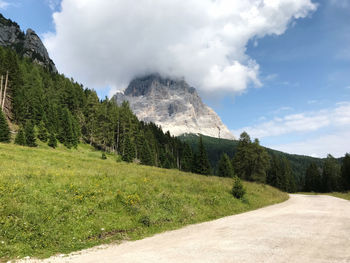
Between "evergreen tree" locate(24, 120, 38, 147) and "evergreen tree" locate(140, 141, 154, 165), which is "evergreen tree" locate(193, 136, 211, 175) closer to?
"evergreen tree" locate(140, 141, 154, 165)

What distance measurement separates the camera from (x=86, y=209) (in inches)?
445

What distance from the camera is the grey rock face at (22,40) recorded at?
490 feet

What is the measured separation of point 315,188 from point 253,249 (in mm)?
97272

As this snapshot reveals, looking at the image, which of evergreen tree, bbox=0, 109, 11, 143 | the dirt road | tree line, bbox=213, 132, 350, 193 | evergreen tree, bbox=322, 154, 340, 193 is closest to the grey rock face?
evergreen tree, bbox=0, 109, 11, 143

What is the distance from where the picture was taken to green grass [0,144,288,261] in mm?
8641

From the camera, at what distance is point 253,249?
23.4 ft

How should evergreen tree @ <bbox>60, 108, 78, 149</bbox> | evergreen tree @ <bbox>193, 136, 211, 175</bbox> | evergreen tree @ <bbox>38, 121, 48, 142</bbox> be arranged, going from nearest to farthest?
evergreen tree @ <bbox>38, 121, 48, 142</bbox>, evergreen tree @ <bbox>60, 108, 78, 149</bbox>, evergreen tree @ <bbox>193, 136, 211, 175</bbox>

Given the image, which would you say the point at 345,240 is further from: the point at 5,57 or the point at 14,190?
the point at 5,57

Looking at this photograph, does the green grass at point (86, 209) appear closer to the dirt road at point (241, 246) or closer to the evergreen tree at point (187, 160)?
the dirt road at point (241, 246)

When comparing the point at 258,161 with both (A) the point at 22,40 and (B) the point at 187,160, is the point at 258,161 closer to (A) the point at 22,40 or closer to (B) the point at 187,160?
(B) the point at 187,160

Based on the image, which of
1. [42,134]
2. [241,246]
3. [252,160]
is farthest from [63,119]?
[241,246]

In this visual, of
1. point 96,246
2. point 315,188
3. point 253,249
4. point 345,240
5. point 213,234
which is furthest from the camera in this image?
point 315,188

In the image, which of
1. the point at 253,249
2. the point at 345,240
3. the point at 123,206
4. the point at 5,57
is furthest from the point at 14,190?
the point at 5,57

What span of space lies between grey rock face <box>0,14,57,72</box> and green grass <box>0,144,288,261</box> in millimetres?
166452
